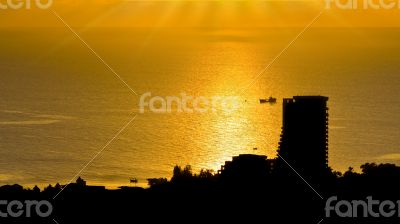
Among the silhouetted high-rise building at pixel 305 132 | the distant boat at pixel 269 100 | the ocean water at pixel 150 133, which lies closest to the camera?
the silhouetted high-rise building at pixel 305 132

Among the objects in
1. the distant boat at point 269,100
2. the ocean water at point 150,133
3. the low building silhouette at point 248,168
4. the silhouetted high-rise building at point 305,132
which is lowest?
the low building silhouette at point 248,168

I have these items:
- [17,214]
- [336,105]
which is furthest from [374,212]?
[336,105]

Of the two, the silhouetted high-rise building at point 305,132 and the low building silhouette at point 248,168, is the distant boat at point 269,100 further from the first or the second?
the low building silhouette at point 248,168

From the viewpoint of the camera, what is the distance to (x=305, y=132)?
114 m

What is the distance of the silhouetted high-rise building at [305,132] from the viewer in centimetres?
11244

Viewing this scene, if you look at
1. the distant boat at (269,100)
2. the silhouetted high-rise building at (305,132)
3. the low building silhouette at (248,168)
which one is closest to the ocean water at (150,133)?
the distant boat at (269,100)

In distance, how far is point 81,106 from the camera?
588ft

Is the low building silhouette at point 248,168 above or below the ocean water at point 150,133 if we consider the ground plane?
below

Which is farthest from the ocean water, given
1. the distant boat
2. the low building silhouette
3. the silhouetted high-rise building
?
the low building silhouette

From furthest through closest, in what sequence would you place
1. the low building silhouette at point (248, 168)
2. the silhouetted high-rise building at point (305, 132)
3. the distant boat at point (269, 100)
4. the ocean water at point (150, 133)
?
the distant boat at point (269, 100) < the ocean water at point (150, 133) < the silhouetted high-rise building at point (305, 132) < the low building silhouette at point (248, 168)

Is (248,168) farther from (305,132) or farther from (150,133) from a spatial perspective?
(150,133)

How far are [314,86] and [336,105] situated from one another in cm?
2751

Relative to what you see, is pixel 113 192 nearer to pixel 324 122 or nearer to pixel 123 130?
pixel 324 122

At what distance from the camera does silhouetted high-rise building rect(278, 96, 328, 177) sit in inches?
4427
